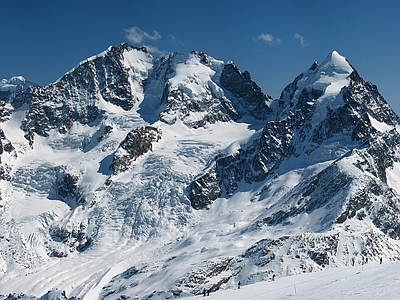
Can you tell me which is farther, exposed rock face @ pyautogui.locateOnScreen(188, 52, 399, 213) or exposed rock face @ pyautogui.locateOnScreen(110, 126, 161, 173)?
exposed rock face @ pyautogui.locateOnScreen(110, 126, 161, 173)

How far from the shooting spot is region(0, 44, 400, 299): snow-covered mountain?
10056 cm

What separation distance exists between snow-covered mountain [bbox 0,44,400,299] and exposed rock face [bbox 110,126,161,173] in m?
0.44

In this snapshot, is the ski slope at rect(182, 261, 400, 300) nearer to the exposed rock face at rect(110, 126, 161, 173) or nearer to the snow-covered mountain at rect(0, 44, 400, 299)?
the snow-covered mountain at rect(0, 44, 400, 299)

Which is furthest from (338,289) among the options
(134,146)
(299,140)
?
(134,146)

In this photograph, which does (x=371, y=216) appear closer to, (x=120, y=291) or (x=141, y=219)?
(x=120, y=291)

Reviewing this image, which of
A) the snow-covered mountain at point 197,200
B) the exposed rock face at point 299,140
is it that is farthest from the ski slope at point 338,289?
the exposed rock face at point 299,140

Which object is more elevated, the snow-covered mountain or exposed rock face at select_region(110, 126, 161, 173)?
exposed rock face at select_region(110, 126, 161, 173)

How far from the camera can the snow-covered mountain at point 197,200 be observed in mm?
100562

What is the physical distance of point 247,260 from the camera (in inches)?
3893

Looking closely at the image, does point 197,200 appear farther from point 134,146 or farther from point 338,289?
point 338,289

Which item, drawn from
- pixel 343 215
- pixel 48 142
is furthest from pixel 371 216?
pixel 48 142

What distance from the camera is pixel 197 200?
157375mm

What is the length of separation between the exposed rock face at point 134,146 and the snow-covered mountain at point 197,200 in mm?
443

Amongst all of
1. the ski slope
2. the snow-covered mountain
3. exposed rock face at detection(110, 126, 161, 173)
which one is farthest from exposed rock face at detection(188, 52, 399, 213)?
the ski slope
